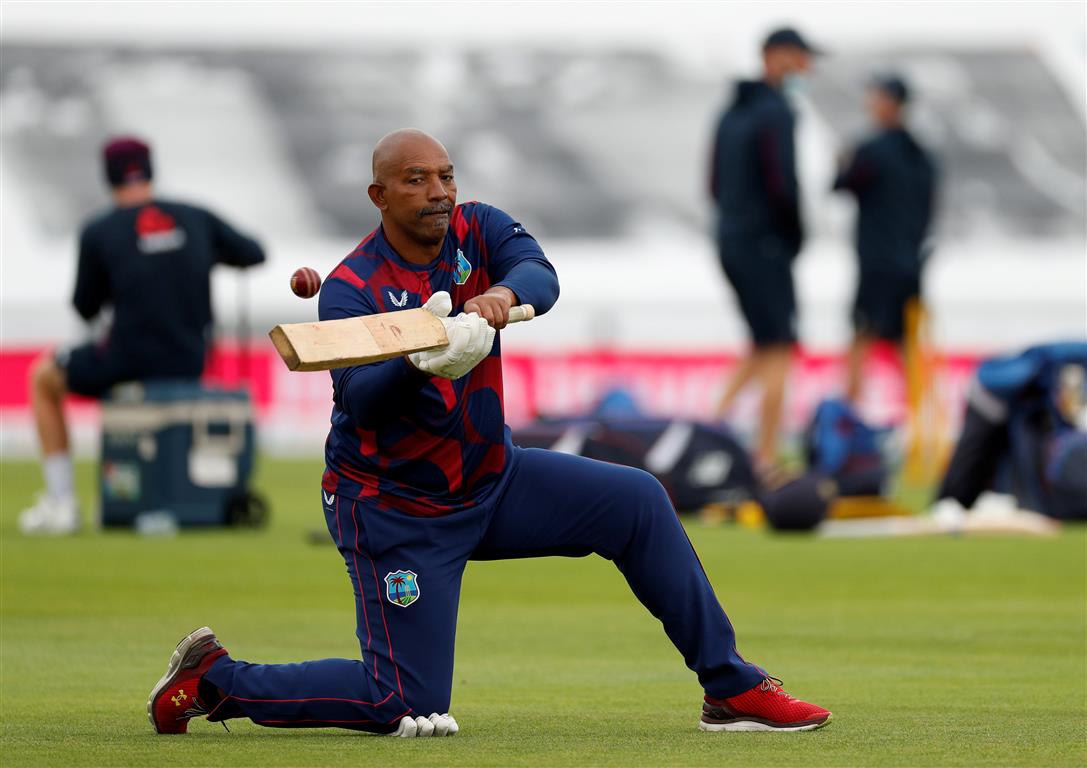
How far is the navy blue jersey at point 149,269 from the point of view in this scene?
13039mm

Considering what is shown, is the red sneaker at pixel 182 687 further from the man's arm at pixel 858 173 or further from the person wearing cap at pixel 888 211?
the man's arm at pixel 858 173

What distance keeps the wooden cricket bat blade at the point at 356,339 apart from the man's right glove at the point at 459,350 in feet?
0.10

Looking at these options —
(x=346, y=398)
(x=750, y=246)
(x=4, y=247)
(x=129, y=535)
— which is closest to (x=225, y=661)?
(x=346, y=398)

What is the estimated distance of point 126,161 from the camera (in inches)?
512

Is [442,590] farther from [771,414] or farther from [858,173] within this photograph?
[858,173]

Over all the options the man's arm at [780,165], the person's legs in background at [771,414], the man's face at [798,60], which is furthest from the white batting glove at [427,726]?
the man's face at [798,60]

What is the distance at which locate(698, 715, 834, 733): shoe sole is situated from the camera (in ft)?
19.4

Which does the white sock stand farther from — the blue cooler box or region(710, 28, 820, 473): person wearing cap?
region(710, 28, 820, 473): person wearing cap

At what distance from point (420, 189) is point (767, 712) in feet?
5.50

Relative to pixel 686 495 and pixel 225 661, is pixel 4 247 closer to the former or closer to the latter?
pixel 686 495

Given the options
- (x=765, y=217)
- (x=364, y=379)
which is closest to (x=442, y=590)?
(x=364, y=379)

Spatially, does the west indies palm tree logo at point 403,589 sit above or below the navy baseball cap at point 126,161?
below

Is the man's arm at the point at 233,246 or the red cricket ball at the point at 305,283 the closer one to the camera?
the red cricket ball at the point at 305,283

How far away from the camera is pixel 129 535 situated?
1330 cm
